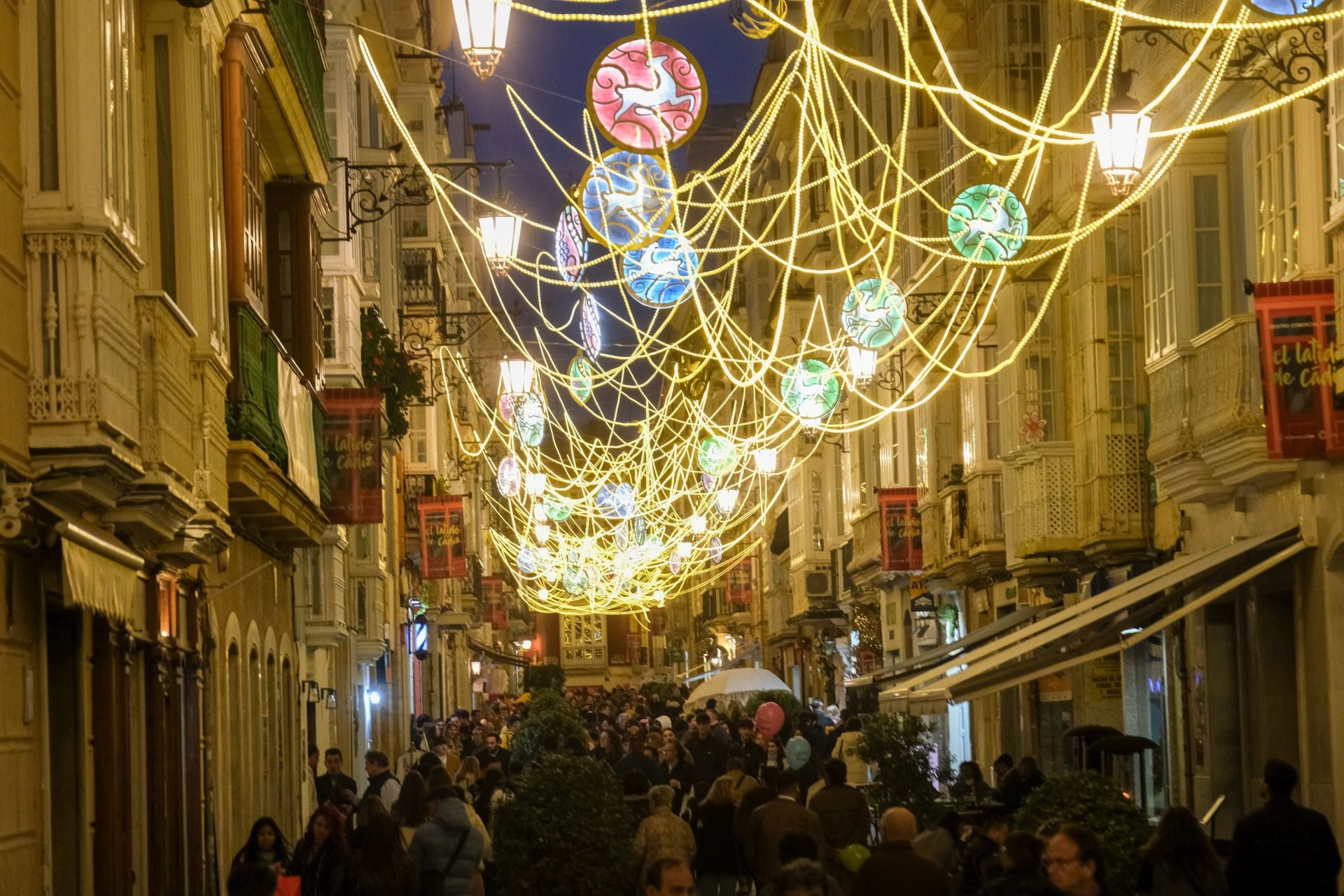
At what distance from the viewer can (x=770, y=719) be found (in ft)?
97.0

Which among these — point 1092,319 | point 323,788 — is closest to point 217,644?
point 323,788

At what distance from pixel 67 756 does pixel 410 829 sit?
261cm

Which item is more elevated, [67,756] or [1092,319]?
[1092,319]

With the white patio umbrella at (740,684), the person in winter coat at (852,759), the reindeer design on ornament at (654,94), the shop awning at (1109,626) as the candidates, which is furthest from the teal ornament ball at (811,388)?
the reindeer design on ornament at (654,94)

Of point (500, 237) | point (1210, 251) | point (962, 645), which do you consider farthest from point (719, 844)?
point (962, 645)

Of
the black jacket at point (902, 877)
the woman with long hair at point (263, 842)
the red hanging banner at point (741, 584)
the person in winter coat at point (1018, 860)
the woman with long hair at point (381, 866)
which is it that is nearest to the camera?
the person in winter coat at point (1018, 860)

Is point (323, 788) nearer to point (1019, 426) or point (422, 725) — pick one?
point (1019, 426)

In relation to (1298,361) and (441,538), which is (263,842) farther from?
(441,538)

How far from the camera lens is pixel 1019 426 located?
27.0 m

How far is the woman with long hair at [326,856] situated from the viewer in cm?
1239

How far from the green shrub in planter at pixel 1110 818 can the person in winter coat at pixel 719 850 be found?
4822 mm

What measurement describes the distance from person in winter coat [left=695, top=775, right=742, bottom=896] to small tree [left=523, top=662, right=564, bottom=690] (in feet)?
230

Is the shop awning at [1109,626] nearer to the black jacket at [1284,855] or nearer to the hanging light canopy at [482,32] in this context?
the black jacket at [1284,855]

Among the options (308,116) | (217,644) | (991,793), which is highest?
(308,116)
